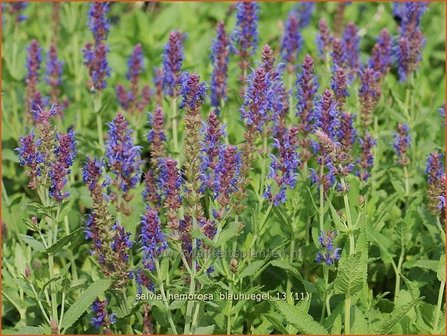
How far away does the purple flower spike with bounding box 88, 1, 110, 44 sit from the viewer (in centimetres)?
655

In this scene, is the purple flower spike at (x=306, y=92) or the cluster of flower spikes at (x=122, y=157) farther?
the purple flower spike at (x=306, y=92)

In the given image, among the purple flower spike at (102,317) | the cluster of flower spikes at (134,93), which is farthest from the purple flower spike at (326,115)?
the cluster of flower spikes at (134,93)

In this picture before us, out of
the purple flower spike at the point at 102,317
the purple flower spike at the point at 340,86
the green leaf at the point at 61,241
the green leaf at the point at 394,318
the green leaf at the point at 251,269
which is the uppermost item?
the purple flower spike at the point at 340,86

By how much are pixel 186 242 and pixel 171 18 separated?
19.3ft

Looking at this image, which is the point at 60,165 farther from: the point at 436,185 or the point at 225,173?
the point at 436,185

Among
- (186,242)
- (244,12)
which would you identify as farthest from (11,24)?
(186,242)

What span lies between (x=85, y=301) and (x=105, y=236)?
0.42 metres

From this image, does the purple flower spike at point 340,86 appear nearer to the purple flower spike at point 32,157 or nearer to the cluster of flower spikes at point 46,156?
the cluster of flower spikes at point 46,156

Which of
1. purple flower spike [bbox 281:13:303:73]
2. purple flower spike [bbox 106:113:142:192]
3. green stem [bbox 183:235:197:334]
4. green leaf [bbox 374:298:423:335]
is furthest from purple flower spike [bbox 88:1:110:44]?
green leaf [bbox 374:298:423:335]

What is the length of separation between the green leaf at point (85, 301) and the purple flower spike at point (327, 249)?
1.31 metres

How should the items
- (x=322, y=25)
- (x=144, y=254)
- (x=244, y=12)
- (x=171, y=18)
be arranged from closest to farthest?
(x=144, y=254) → (x=244, y=12) → (x=322, y=25) → (x=171, y=18)

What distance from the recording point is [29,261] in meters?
5.61

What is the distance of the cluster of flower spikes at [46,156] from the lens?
4711mm

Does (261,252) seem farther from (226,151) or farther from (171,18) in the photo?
(171,18)
